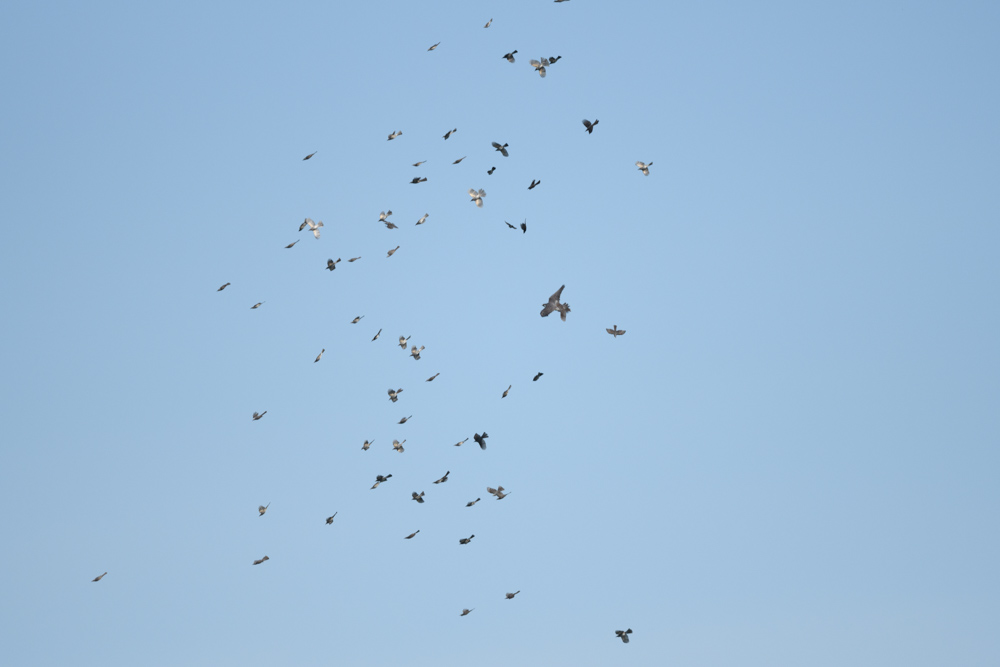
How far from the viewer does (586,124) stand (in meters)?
90.8

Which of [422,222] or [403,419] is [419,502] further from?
[422,222]

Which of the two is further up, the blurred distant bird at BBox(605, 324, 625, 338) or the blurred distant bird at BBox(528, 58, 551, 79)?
the blurred distant bird at BBox(528, 58, 551, 79)

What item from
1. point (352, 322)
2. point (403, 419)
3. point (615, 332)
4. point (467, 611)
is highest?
point (352, 322)

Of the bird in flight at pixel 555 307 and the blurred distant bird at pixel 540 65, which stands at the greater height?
the blurred distant bird at pixel 540 65

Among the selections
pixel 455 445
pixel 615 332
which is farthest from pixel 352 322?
pixel 615 332

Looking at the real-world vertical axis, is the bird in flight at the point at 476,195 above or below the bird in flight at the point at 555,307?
above

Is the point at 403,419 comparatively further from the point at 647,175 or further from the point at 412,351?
the point at 647,175

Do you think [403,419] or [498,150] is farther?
[403,419]

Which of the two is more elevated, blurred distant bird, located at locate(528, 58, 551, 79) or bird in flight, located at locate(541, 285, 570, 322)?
blurred distant bird, located at locate(528, 58, 551, 79)

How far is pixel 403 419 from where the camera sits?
98812 millimetres

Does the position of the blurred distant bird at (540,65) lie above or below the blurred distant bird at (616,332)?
above

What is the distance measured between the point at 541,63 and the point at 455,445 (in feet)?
75.8

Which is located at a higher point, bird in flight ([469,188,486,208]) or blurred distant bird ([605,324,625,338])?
bird in flight ([469,188,486,208])

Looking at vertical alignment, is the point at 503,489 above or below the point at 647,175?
below
